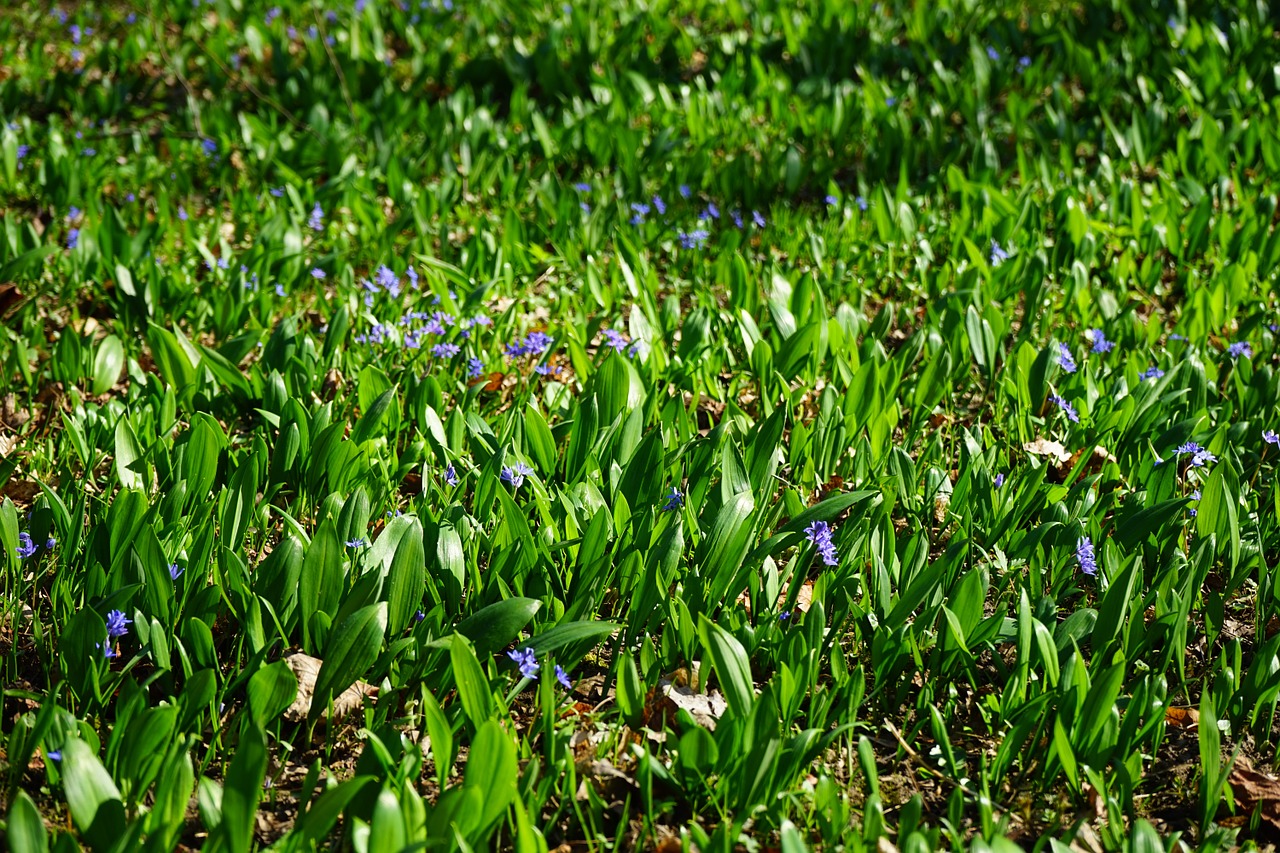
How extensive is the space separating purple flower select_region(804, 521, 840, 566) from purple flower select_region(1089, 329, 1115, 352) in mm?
1371

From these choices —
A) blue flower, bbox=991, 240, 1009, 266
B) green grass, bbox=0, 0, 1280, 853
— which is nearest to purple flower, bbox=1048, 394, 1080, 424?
green grass, bbox=0, 0, 1280, 853

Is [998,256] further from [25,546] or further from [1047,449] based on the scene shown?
[25,546]

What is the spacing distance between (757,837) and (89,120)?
4.47 metres

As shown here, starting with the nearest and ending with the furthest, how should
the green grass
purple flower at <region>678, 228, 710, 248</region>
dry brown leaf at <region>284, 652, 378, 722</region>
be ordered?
the green grass, dry brown leaf at <region>284, 652, 378, 722</region>, purple flower at <region>678, 228, 710, 248</region>

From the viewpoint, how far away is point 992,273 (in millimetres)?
3586

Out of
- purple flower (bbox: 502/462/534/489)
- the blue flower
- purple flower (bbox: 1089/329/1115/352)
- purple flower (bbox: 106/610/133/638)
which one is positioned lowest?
purple flower (bbox: 1089/329/1115/352)

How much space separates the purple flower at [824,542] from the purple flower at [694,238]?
1.72 meters

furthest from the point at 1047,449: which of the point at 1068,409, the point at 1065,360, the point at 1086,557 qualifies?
the point at 1086,557

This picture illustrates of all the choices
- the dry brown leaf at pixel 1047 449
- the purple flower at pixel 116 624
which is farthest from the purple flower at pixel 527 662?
the dry brown leaf at pixel 1047 449

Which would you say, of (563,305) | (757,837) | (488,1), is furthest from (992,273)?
(488,1)

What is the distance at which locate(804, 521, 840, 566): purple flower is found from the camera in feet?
6.83

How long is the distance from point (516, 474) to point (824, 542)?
698mm

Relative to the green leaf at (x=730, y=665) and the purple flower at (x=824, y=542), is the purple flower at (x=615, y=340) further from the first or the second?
the green leaf at (x=730, y=665)

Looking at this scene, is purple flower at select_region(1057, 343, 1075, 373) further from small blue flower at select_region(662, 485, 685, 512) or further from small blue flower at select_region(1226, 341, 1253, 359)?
small blue flower at select_region(662, 485, 685, 512)
